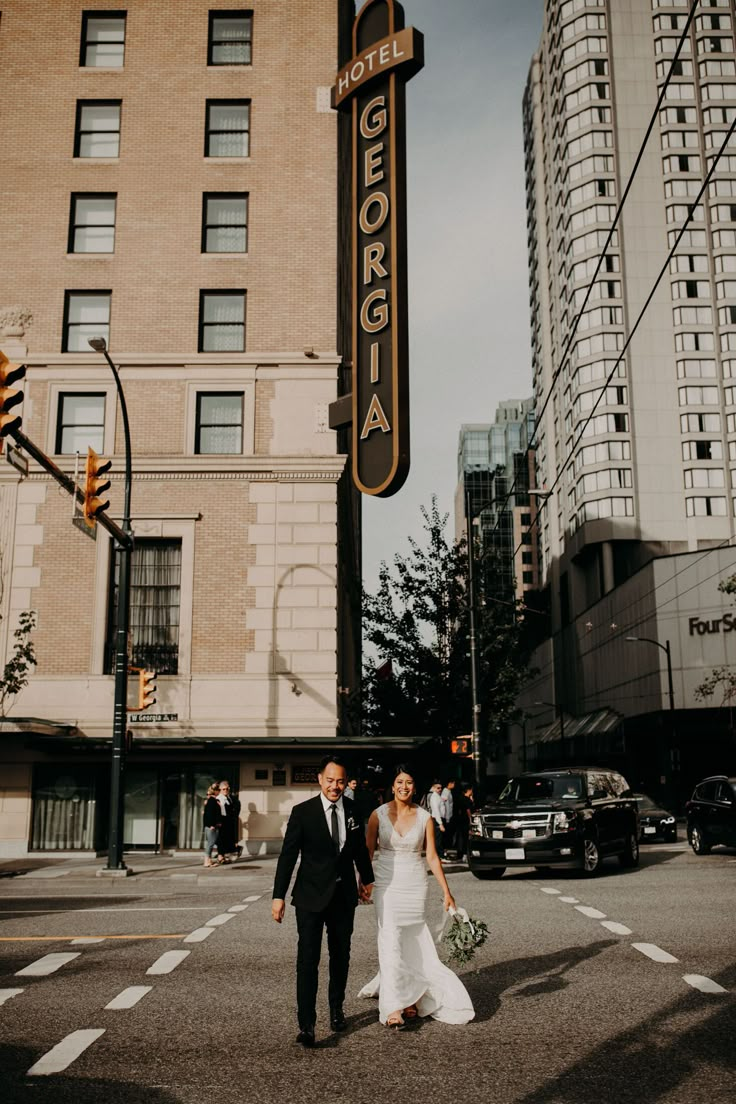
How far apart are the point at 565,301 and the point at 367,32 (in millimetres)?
64422

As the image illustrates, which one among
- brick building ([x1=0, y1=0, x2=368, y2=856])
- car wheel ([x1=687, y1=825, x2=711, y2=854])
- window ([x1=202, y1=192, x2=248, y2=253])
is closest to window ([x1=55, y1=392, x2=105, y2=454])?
brick building ([x1=0, y1=0, x2=368, y2=856])

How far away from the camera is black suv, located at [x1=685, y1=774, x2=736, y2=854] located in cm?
2216

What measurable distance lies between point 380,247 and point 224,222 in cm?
1184

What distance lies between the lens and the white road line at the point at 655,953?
30.7ft

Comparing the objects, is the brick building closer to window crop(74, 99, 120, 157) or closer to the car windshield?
window crop(74, 99, 120, 157)

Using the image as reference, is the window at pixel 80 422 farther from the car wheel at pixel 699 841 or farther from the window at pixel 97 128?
the car wheel at pixel 699 841

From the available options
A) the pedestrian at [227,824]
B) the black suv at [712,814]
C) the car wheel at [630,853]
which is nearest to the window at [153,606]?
the pedestrian at [227,824]

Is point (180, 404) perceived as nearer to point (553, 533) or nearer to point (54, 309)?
point (54, 309)

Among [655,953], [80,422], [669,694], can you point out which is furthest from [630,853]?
[669,694]

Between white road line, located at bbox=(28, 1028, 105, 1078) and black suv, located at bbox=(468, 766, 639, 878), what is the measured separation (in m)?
11.7

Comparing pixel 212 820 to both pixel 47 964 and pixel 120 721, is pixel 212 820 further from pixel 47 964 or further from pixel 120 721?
pixel 47 964

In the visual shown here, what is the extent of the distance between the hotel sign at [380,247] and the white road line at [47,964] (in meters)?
10.0

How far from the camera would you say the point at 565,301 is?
83.8 meters

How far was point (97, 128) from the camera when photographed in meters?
31.0
